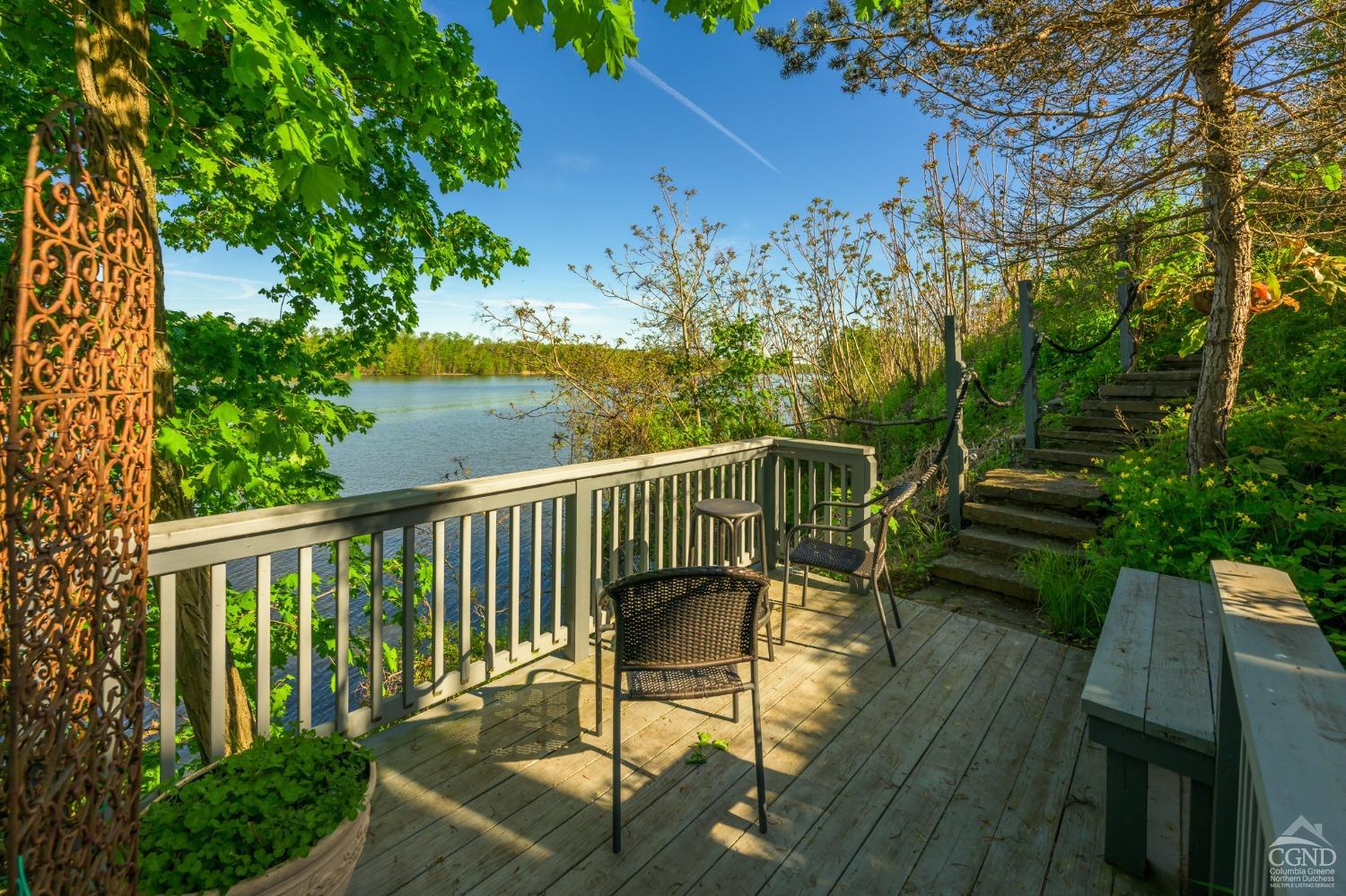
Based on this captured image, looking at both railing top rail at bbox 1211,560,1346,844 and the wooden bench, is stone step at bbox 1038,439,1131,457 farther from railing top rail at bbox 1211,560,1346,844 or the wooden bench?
railing top rail at bbox 1211,560,1346,844

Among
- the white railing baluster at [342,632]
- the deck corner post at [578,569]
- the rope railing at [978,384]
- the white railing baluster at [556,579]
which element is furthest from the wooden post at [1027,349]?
the white railing baluster at [342,632]

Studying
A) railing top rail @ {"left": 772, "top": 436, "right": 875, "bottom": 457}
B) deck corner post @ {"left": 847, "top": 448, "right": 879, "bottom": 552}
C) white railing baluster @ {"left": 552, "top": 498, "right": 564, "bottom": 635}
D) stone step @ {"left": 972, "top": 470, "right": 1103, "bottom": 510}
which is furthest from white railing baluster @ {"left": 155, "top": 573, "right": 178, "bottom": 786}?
stone step @ {"left": 972, "top": 470, "right": 1103, "bottom": 510}

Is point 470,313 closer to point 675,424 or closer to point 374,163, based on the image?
point 374,163

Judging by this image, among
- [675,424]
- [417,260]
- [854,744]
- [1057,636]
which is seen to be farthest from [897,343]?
[854,744]

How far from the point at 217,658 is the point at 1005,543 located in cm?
448

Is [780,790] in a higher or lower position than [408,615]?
lower

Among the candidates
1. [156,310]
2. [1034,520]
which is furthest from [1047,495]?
[156,310]

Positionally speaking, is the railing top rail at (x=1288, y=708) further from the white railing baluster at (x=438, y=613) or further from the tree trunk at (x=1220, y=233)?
the tree trunk at (x=1220, y=233)

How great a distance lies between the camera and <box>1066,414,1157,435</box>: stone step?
5.14 meters

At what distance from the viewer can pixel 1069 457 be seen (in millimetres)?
5105

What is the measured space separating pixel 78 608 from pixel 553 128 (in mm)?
9683

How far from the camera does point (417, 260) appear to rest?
5.16 m

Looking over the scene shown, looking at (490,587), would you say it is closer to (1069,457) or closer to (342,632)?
(342,632)

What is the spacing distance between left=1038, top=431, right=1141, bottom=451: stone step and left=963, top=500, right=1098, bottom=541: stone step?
116cm
